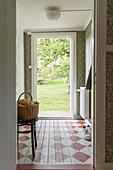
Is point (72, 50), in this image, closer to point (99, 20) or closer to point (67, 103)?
point (67, 103)

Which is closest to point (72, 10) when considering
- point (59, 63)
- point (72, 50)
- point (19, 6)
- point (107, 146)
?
point (19, 6)

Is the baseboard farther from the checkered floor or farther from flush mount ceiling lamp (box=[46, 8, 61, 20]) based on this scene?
flush mount ceiling lamp (box=[46, 8, 61, 20])

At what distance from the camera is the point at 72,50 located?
4574 millimetres

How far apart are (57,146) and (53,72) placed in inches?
101

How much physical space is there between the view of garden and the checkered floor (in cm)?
110

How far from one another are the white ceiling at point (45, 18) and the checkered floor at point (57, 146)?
247cm

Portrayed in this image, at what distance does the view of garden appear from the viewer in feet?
15.7

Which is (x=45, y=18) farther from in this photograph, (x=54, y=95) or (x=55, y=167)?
(x=55, y=167)

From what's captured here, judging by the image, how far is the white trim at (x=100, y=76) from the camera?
1.89 m

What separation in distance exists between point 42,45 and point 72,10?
1716 millimetres

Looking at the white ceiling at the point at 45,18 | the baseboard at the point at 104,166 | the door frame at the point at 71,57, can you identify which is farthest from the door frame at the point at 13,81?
the door frame at the point at 71,57

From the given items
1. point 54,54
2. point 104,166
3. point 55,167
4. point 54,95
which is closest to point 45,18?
point 54,54

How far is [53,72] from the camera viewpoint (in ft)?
16.0

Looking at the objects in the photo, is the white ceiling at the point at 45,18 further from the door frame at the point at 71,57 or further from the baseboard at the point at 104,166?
the baseboard at the point at 104,166
